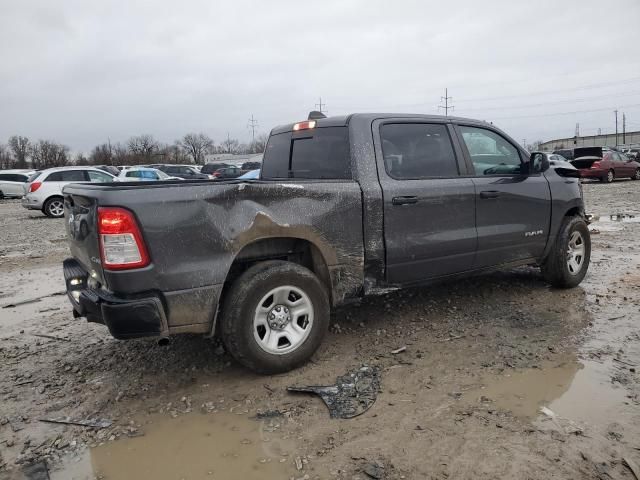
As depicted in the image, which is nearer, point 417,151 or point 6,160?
point 417,151

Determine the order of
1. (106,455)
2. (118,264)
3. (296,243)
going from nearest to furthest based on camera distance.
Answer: (106,455), (118,264), (296,243)

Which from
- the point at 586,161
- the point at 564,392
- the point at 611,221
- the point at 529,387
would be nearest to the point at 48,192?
the point at 611,221

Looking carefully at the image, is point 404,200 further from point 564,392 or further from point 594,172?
point 594,172

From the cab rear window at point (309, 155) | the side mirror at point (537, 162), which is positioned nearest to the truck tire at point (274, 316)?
the cab rear window at point (309, 155)

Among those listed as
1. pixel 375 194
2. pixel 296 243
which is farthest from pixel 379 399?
pixel 375 194

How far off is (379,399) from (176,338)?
2.05 m

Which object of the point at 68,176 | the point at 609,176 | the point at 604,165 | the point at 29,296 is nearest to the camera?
the point at 29,296

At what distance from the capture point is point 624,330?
4242 millimetres

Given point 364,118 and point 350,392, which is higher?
point 364,118

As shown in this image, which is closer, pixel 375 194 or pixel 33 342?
pixel 375 194

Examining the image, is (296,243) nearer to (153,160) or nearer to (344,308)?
(344,308)

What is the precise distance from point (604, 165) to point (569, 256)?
20.8 metres

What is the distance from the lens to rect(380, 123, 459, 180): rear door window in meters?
4.10

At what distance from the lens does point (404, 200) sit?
3980mm
